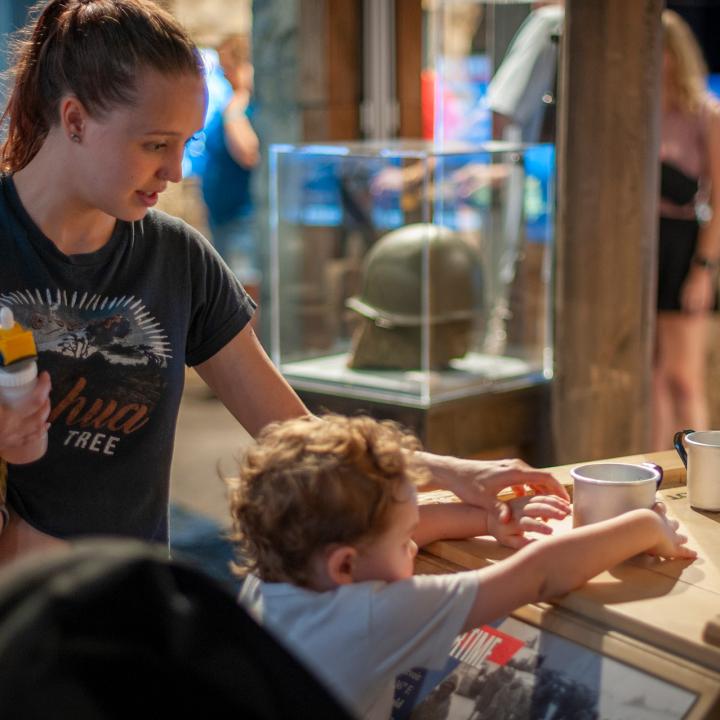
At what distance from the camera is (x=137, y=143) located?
161 centimetres

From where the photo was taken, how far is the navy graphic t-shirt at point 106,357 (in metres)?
1.68

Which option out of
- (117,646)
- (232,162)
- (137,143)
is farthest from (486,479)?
(232,162)

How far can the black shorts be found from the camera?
14.4ft

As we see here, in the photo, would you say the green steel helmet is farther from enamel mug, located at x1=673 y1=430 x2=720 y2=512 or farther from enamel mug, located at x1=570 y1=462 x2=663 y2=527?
enamel mug, located at x1=570 y1=462 x2=663 y2=527

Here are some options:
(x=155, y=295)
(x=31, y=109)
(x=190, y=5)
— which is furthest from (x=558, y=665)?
(x=190, y=5)

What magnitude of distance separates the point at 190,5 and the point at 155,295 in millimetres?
5849

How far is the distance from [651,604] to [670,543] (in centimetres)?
15

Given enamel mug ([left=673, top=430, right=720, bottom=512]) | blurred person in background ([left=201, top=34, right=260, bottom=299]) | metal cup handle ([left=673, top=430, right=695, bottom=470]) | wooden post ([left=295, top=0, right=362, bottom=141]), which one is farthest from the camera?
blurred person in background ([left=201, top=34, right=260, bottom=299])

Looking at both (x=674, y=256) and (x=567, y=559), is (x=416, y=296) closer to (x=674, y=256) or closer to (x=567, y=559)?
(x=674, y=256)

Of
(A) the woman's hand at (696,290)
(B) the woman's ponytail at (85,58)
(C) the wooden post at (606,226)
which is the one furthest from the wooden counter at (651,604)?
(A) the woman's hand at (696,290)

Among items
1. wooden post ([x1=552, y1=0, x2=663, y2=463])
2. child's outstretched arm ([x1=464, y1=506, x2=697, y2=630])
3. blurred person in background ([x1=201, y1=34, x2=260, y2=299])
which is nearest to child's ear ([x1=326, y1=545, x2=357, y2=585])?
child's outstretched arm ([x1=464, y1=506, x2=697, y2=630])

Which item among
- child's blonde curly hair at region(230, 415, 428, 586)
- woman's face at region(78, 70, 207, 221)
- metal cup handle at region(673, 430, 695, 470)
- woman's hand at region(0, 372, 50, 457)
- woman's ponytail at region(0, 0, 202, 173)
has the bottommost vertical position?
metal cup handle at region(673, 430, 695, 470)

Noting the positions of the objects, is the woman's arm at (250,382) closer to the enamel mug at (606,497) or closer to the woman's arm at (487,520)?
the woman's arm at (487,520)

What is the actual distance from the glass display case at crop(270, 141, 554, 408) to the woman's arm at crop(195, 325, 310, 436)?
175 centimetres
